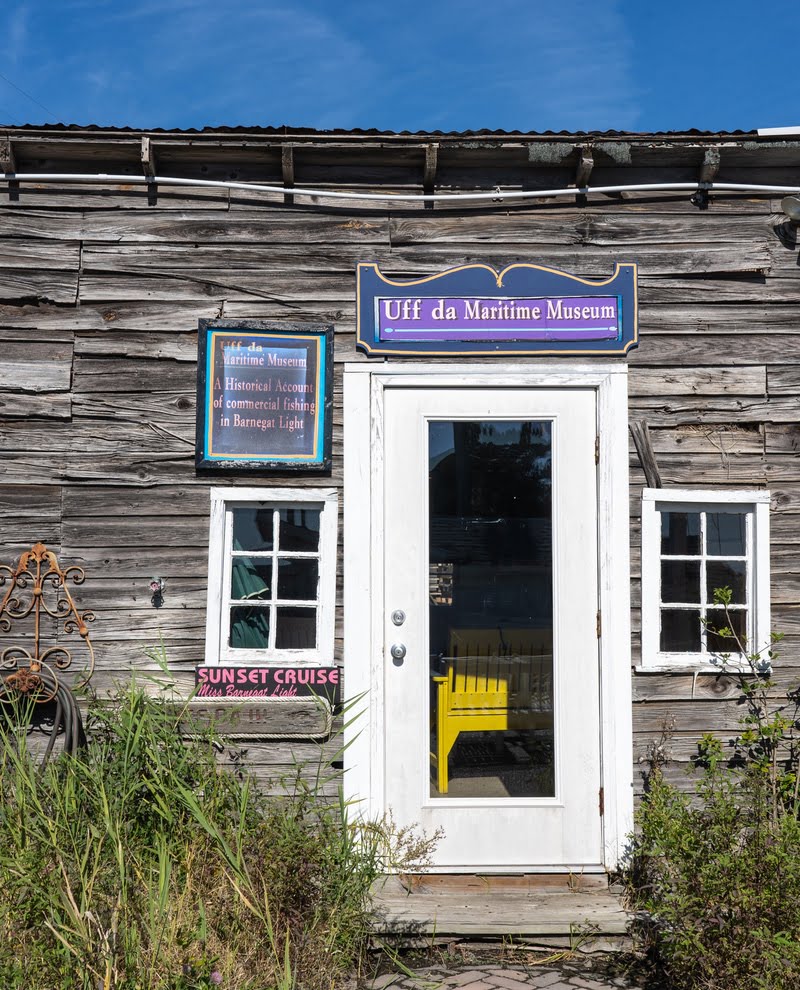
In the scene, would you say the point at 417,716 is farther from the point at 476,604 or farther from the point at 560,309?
the point at 560,309

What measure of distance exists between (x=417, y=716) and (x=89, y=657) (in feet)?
5.60

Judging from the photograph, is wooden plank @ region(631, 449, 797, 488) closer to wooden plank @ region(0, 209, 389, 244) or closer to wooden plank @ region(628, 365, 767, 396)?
wooden plank @ region(628, 365, 767, 396)

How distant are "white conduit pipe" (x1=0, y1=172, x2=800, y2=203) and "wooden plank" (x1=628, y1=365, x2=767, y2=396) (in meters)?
0.97

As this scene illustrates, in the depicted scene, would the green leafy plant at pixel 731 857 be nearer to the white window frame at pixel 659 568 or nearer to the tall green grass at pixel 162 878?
the white window frame at pixel 659 568

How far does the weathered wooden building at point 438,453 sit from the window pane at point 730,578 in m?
0.02

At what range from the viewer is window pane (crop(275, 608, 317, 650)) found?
5.04m

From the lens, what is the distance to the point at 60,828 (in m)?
3.86

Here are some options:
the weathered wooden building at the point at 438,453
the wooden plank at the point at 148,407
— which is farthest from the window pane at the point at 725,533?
the wooden plank at the point at 148,407

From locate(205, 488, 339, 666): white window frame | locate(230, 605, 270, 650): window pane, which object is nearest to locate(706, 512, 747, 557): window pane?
locate(205, 488, 339, 666): white window frame

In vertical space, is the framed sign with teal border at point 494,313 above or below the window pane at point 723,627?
above

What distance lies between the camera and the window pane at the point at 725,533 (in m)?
5.16

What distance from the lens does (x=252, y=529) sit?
16.6 feet

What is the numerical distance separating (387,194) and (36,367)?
2.07m

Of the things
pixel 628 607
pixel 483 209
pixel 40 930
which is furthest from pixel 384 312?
pixel 40 930
